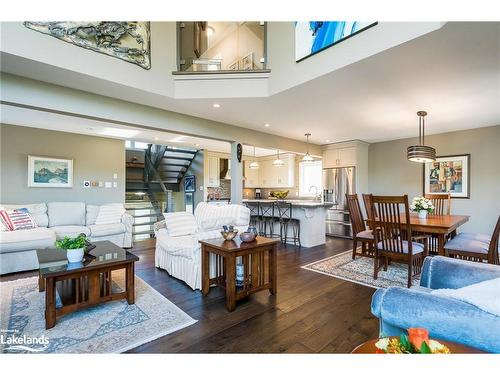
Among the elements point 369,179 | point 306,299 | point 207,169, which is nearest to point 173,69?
point 306,299

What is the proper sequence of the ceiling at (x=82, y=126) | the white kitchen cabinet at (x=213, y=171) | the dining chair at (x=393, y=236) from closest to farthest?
1. the dining chair at (x=393, y=236)
2. the ceiling at (x=82, y=126)
3. the white kitchen cabinet at (x=213, y=171)

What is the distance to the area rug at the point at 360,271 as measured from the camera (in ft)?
10.5

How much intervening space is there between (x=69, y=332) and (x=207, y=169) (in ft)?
19.5

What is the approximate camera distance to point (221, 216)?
10.8ft

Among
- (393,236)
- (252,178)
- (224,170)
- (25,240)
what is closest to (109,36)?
(25,240)

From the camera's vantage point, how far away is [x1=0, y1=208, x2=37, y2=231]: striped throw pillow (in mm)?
3947

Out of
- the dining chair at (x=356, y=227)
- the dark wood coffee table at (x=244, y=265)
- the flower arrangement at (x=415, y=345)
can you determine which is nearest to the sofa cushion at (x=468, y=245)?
the dining chair at (x=356, y=227)

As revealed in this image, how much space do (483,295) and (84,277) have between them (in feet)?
Result: 9.63

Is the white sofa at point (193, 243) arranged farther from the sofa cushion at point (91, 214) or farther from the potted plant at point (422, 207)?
the potted plant at point (422, 207)

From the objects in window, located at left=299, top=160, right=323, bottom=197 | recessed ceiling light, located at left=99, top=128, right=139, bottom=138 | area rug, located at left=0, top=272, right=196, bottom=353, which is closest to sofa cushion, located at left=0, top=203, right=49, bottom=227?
recessed ceiling light, located at left=99, top=128, right=139, bottom=138

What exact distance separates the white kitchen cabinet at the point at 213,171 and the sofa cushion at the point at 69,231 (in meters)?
3.79

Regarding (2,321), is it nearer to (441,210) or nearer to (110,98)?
(110,98)

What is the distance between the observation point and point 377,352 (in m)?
Answer: 0.91

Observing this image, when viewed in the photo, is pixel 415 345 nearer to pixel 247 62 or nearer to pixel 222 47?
pixel 247 62
